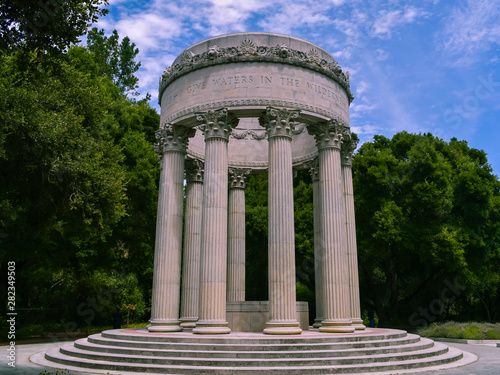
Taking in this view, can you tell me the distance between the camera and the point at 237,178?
33406mm

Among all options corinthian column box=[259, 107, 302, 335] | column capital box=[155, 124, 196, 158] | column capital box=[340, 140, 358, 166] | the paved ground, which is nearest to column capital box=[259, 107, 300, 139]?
corinthian column box=[259, 107, 302, 335]

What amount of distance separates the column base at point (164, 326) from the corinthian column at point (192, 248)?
1.81m

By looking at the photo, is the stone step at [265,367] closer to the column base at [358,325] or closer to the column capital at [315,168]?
the column base at [358,325]

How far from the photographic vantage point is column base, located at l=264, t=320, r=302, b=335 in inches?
788

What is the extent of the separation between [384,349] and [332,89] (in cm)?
1571

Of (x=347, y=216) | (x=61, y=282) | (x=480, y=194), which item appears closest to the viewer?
(x=347, y=216)

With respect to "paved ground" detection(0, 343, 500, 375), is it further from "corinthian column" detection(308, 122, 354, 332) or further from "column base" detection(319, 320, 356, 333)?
"corinthian column" detection(308, 122, 354, 332)

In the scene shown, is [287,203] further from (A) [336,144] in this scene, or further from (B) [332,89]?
(B) [332,89]

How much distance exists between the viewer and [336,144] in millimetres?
25953

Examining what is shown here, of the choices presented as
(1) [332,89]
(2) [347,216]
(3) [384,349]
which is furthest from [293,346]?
(1) [332,89]

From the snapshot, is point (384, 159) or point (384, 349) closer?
point (384, 349)

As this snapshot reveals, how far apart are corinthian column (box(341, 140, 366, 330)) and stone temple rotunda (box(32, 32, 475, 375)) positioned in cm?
7

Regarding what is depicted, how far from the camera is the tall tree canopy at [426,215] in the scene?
39.3 meters

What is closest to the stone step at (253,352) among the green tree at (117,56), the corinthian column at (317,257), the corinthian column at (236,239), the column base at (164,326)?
the column base at (164,326)
